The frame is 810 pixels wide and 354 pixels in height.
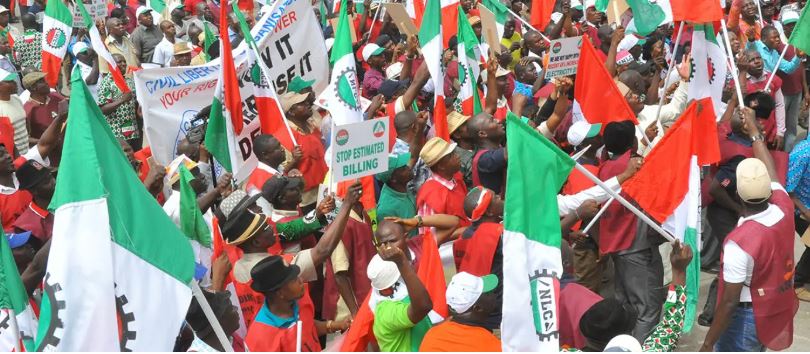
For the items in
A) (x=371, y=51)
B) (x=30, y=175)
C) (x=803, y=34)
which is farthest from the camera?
(x=371, y=51)

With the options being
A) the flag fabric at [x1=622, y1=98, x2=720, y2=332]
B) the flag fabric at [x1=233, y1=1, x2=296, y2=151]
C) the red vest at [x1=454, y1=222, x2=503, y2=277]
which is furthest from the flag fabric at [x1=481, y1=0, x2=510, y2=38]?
the red vest at [x1=454, y1=222, x2=503, y2=277]

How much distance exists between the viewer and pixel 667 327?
5.36 metres

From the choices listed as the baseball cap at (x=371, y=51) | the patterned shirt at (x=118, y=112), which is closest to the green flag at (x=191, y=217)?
the patterned shirt at (x=118, y=112)

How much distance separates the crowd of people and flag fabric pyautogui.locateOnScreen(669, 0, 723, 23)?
0.58m

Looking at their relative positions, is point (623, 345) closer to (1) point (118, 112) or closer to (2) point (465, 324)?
(2) point (465, 324)

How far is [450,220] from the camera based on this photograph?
7.18m

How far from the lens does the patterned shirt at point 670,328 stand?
17.4 feet

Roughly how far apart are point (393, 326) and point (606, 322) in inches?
42.4

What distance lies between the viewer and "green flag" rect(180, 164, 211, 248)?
21.0ft

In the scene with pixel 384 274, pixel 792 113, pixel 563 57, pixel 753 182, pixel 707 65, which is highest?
pixel 753 182

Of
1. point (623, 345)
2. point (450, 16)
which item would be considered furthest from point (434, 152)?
point (450, 16)

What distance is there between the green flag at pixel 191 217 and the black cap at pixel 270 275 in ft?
3.96

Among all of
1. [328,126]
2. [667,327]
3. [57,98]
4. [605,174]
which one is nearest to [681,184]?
[605,174]

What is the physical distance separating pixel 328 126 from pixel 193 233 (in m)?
3.23
